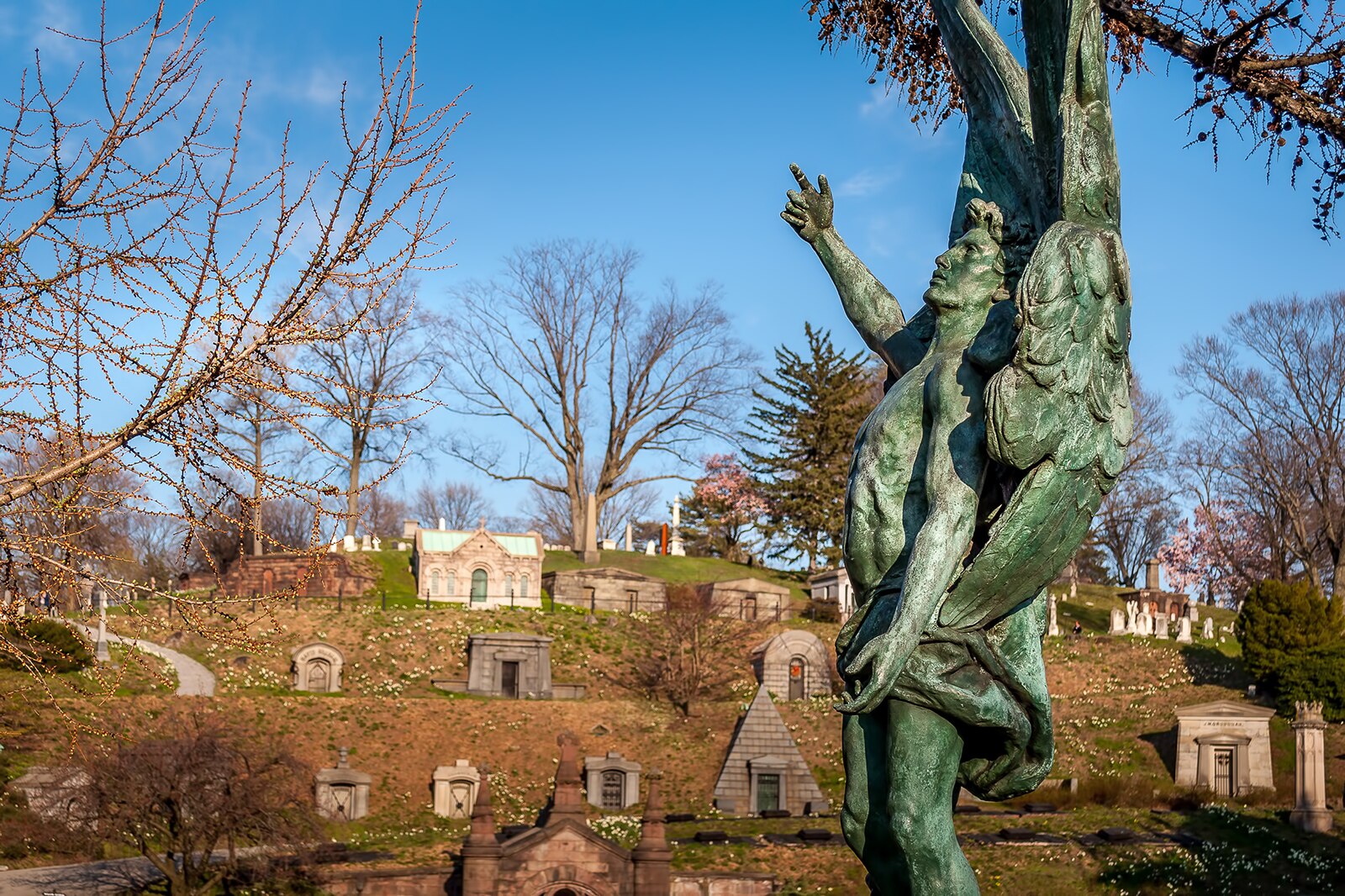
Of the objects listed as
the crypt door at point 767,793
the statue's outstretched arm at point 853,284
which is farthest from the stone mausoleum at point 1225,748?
the statue's outstretched arm at point 853,284

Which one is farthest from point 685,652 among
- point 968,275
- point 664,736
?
point 968,275

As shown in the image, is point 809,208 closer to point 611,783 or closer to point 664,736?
point 611,783

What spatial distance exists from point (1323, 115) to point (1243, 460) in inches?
1859

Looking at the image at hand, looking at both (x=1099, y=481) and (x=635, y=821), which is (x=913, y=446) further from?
(x=635, y=821)

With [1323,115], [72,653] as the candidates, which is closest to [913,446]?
[1323,115]

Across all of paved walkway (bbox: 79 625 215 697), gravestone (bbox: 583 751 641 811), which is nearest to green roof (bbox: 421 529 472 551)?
paved walkway (bbox: 79 625 215 697)

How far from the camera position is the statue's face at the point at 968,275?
4895mm

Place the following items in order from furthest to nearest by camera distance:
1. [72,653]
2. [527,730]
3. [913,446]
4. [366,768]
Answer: [527,730], [366,768], [72,653], [913,446]

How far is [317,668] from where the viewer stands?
132ft

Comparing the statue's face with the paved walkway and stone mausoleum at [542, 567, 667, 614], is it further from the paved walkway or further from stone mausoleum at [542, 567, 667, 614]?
stone mausoleum at [542, 567, 667, 614]

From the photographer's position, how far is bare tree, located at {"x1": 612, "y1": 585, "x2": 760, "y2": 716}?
139 ft

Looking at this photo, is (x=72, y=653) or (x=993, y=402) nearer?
(x=993, y=402)

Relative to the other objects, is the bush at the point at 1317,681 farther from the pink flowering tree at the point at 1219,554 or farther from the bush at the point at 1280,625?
the pink flowering tree at the point at 1219,554

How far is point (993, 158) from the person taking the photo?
5461 millimetres
